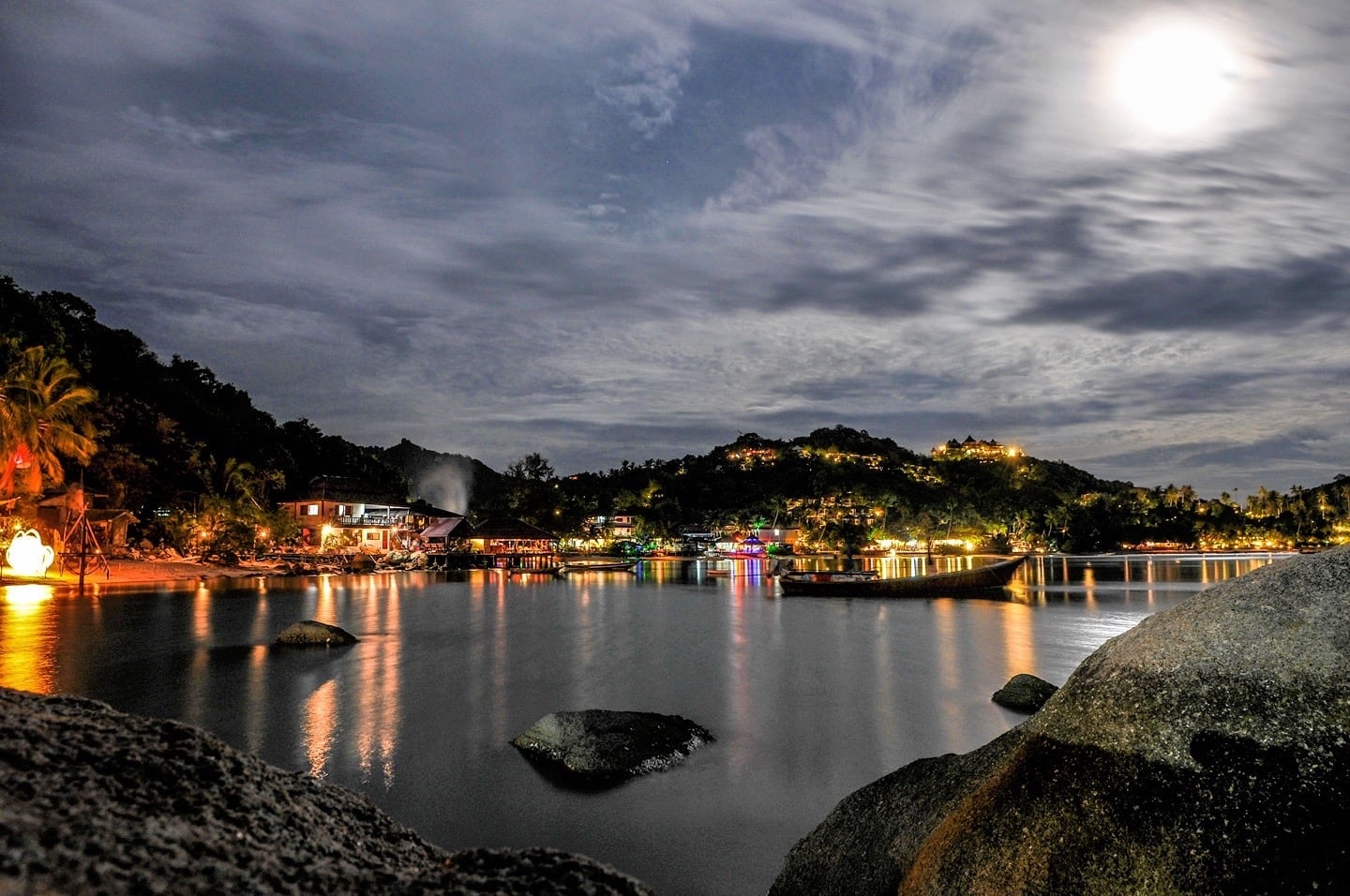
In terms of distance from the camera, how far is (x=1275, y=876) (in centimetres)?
402

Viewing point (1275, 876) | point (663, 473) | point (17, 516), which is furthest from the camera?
point (663, 473)

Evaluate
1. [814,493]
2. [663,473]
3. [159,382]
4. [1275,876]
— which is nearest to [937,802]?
[1275,876]

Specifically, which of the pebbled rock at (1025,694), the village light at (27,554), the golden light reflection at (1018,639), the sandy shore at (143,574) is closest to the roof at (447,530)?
the sandy shore at (143,574)

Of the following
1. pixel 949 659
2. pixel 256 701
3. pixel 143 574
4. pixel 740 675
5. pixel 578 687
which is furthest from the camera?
pixel 143 574

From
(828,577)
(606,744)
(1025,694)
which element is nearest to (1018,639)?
(1025,694)

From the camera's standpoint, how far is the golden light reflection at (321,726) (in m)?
15.4

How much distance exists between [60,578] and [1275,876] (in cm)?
6103

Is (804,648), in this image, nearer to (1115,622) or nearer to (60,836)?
(1115,622)

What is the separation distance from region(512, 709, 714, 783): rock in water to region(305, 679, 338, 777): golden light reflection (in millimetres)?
3895

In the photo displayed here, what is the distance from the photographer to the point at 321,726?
704 inches

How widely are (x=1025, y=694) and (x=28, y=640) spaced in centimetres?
3152

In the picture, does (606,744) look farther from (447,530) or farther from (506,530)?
(447,530)

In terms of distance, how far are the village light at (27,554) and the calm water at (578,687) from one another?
6.16 feet

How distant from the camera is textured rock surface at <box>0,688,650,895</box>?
2.08m
